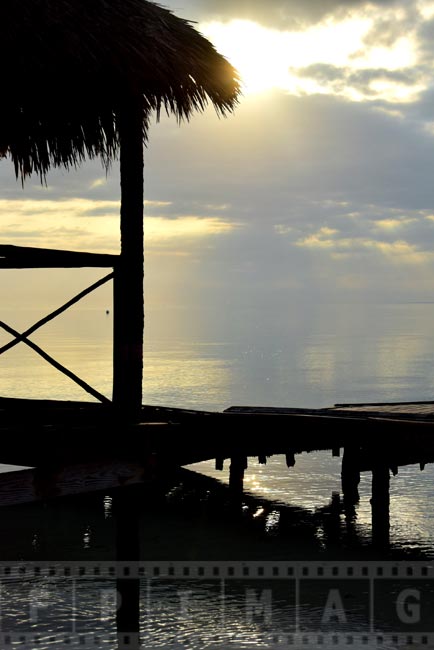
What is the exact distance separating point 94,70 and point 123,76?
13.5 inches

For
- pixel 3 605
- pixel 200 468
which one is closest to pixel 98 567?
pixel 3 605

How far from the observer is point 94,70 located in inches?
353

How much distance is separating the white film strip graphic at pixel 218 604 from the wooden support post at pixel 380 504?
162 centimetres

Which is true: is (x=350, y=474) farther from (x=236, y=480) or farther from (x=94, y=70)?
(x=94, y=70)

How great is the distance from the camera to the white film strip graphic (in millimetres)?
10516

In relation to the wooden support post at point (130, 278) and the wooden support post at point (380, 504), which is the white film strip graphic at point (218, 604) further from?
the wooden support post at point (130, 278)

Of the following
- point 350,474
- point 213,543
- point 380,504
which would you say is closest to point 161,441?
point 213,543

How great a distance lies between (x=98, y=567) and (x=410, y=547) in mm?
5148

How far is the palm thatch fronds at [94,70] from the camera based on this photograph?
346 inches

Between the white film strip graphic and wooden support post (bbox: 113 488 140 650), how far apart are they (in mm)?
14

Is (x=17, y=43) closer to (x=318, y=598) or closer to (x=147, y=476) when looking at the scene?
(x=147, y=476)

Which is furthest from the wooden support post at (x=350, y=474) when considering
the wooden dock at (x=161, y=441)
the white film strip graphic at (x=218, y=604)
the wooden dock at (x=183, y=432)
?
the white film strip graphic at (x=218, y=604)

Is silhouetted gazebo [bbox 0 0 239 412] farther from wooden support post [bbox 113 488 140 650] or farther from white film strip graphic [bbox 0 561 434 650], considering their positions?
white film strip graphic [bbox 0 561 434 650]

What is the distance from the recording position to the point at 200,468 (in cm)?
2344
